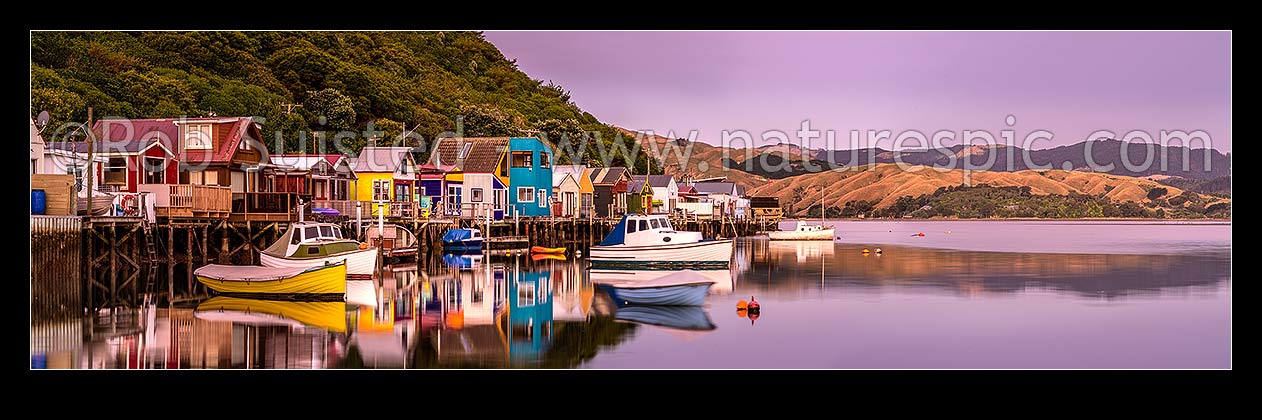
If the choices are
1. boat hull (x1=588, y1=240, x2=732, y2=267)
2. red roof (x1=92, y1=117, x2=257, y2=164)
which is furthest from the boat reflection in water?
red roof (x1=92, y1=117, x2=257, y2=164)

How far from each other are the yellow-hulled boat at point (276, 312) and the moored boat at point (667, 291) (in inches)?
260

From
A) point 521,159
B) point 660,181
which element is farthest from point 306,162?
point 660,181

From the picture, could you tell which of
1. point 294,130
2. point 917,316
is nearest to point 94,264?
point 917,316

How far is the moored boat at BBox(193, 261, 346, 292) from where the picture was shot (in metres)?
25.6

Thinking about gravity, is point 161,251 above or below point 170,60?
below

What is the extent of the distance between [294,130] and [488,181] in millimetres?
19070

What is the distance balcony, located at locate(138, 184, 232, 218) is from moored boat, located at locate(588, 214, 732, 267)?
41.4 feet

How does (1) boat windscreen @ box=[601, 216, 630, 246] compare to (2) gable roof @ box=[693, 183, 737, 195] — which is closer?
(1) boat windscreen @ box=[601, 216, 630, 246]

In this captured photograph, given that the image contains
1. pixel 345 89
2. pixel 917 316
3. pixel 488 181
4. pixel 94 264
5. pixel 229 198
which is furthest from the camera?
pixel 345 89

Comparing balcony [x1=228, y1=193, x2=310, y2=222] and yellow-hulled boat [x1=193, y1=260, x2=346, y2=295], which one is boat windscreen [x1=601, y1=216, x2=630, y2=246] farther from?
yellow-hulled boat [x1=193, y1=260, x2=346, y2=295]

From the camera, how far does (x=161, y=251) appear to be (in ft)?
120

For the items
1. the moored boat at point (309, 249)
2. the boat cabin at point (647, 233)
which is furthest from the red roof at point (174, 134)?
the boat cabin at point (647, 233)

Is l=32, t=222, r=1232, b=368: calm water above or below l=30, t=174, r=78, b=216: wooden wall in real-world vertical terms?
below

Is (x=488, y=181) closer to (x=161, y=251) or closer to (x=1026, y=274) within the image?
(x=161, y=251)
